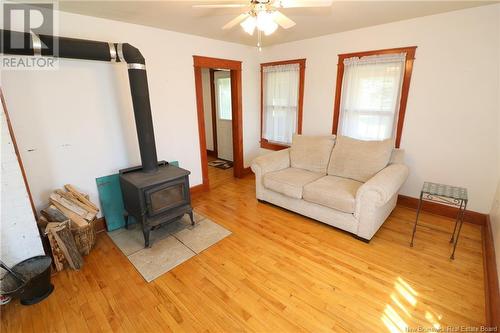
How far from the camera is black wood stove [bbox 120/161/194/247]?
230 centimetres

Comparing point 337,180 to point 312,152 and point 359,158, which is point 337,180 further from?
point 312,152

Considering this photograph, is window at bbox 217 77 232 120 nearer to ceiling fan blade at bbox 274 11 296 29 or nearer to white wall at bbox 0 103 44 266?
ceiling fan blade at bbox 274 11 296 29

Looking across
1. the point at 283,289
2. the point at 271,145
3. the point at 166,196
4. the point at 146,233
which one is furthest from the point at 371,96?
the point at 146,233

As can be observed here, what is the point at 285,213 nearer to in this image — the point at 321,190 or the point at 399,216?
the point at 321,190

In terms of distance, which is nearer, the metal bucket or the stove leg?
the metal bucket

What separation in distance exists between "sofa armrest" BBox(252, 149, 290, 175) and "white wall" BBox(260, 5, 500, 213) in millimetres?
1521

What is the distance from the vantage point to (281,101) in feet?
13.3

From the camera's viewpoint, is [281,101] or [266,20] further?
[281,101]

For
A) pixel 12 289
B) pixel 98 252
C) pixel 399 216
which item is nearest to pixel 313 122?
pixel 399 216

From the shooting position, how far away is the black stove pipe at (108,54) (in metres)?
1.79

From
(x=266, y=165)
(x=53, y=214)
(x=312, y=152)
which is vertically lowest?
(x=53, y=214)

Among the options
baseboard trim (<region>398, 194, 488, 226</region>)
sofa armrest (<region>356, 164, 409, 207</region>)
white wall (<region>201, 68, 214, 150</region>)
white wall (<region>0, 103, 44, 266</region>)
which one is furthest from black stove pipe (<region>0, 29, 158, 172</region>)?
baseboard trim (<region>398, 194, 488, 226</region>)

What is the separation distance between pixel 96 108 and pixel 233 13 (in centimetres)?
175

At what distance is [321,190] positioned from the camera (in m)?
2.59
